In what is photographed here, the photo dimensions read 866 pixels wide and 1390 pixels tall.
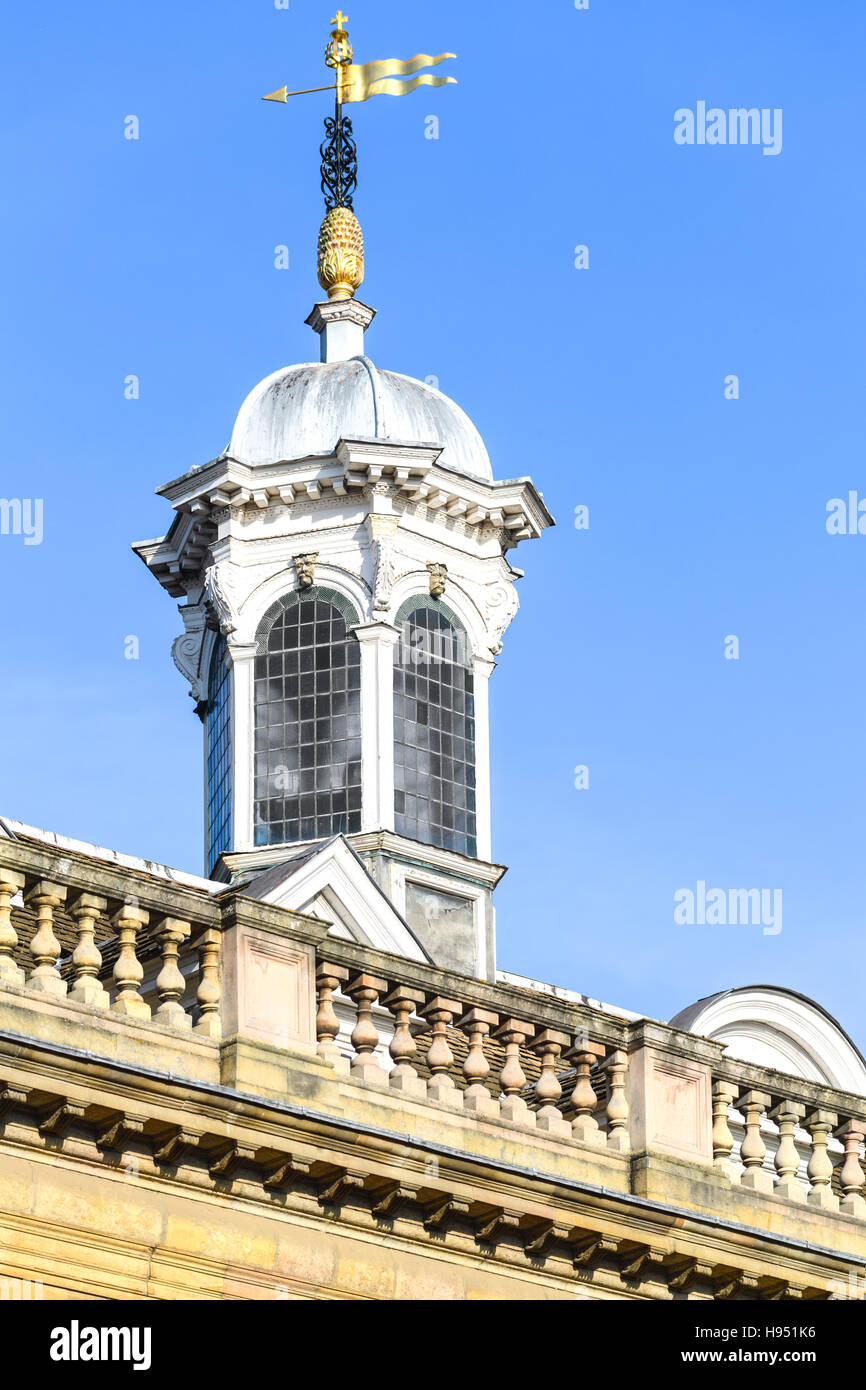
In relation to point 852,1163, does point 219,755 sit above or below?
above

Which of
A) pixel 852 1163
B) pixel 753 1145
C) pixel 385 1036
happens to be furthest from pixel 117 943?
pixel 852 1163

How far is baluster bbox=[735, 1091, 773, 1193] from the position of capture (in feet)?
71.1

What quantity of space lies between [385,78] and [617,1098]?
1850 centimetres

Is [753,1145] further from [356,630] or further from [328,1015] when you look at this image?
[356,630]

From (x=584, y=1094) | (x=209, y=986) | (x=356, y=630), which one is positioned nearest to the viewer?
(x=209, y=986)

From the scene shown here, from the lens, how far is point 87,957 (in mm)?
18344

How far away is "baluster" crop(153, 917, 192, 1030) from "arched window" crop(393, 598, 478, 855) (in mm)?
12711

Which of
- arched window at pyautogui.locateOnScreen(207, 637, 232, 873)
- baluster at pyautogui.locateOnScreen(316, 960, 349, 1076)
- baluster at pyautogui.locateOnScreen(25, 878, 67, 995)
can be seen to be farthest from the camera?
arched window at pyautogui.locateOnScreen(207, 637, 232, 873)

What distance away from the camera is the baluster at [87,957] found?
18.2 metres

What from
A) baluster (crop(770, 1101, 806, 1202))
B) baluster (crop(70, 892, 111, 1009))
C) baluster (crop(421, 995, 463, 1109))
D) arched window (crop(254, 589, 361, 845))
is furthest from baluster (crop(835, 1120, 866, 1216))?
arched window (crop(254, 589, 361, 845))

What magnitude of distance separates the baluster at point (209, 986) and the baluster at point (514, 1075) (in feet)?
7.56

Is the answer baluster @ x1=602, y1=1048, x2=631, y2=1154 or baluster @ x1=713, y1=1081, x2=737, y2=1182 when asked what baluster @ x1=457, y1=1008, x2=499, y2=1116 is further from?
baluster @ x1=713, y1=1081, x2=737, y2=1182
